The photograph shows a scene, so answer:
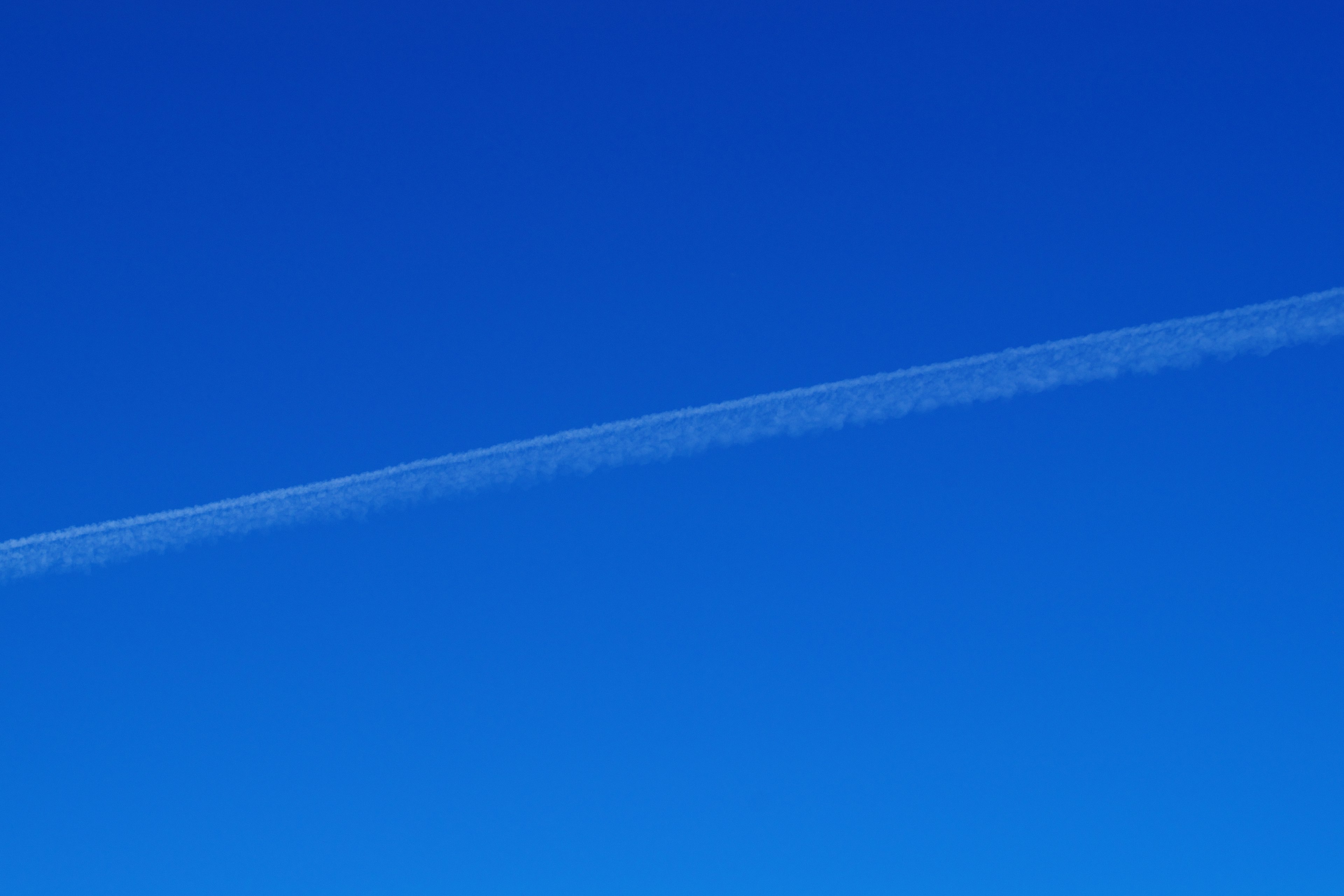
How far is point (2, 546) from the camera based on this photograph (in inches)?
656

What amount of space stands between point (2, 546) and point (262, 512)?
7.60ft

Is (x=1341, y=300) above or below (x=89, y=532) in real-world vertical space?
below

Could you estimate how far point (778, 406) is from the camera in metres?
17.0

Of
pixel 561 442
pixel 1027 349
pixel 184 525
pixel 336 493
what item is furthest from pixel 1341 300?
pixel 184 525

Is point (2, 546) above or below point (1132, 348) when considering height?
above

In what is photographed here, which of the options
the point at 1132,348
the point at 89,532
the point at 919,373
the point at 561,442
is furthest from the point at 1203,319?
the point at 89,532

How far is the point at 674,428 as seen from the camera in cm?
1694

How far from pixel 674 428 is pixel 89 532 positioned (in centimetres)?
529

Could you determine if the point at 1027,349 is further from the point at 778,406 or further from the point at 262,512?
the point at 262,512

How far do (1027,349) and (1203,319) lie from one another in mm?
1526

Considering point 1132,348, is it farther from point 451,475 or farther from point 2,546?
point 2,546

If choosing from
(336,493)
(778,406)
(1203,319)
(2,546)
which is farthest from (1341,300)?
(2,546)

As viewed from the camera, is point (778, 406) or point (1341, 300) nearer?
point (1341, 300)

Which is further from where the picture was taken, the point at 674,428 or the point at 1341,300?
the point at 674,428
